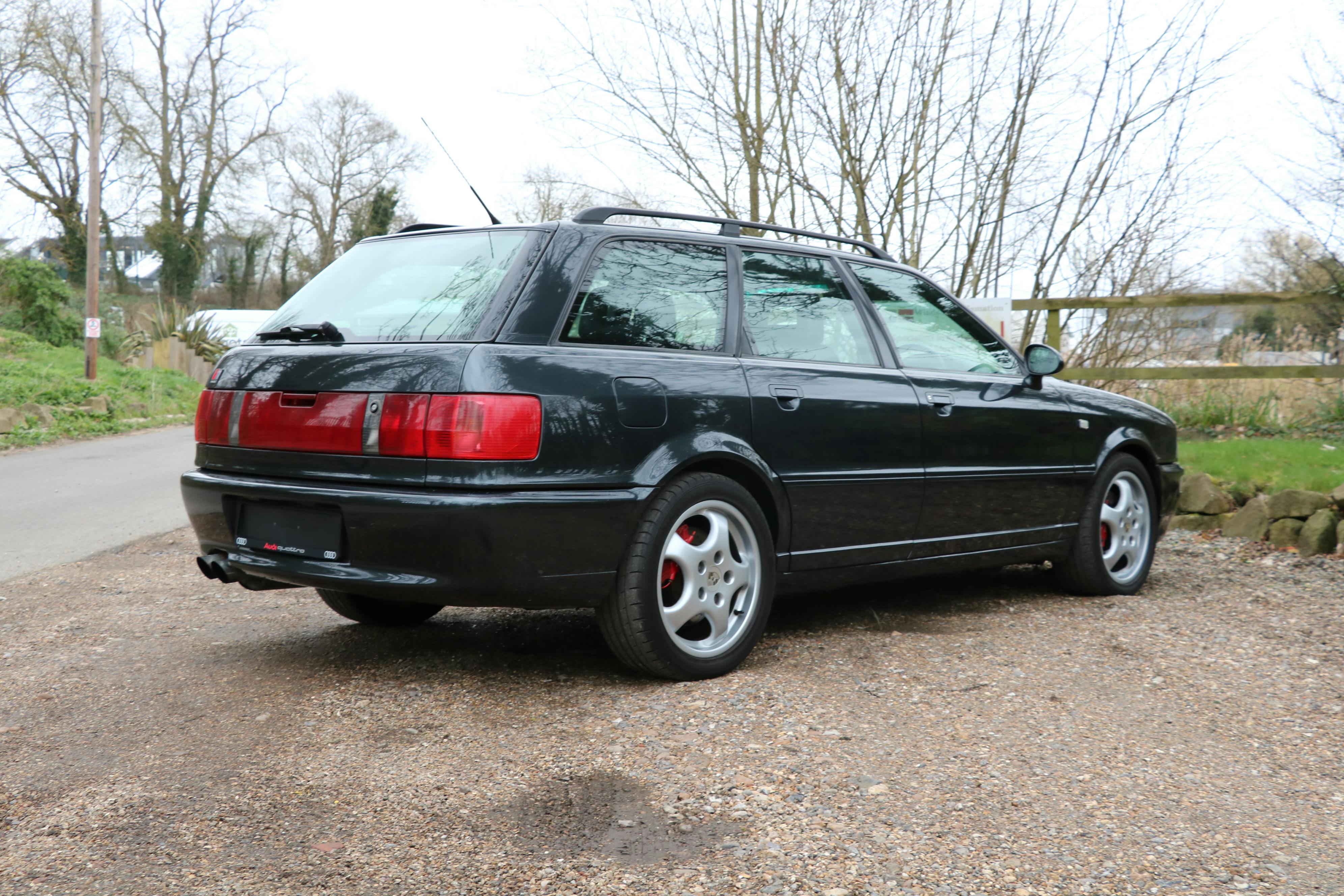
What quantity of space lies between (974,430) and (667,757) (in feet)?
7.92

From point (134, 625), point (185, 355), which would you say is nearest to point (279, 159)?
point (185, 355)

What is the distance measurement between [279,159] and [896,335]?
43.7 meters

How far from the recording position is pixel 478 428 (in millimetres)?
3506

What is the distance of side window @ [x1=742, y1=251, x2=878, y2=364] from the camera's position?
177 inches

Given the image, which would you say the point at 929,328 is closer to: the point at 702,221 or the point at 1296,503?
the point at 702,221

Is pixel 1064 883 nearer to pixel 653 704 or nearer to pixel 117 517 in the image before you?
pixel 653 704

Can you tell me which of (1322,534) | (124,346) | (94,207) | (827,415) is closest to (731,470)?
(827,415)

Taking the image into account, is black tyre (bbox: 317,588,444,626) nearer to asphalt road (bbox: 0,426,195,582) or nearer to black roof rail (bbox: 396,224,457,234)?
black roof rail (bbox: 396,224,457,234)

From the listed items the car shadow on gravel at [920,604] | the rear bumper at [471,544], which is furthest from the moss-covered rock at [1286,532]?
the rear bumper at [471,544]

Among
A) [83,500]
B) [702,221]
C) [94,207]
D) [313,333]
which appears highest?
[94,207]

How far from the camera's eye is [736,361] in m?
4.25

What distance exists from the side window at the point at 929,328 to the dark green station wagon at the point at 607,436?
0.02 m

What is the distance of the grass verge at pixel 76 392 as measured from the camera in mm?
16016

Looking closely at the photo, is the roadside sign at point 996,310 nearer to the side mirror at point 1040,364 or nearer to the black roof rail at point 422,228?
the side mirror at point 1040,364
